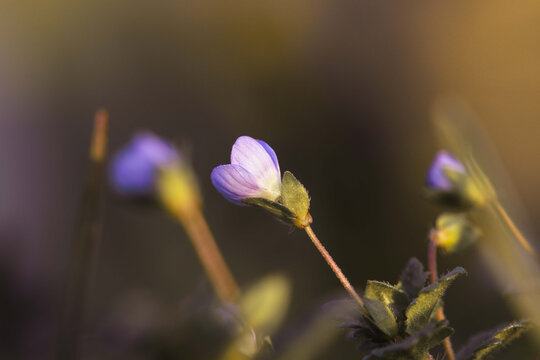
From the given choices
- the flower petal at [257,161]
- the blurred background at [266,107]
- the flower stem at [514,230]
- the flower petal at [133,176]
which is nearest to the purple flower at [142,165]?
the flower petal at [133,176]

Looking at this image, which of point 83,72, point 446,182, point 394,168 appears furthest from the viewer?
point 83,72

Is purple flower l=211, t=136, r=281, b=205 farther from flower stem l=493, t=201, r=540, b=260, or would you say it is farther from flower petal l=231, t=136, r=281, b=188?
flower stem l=493, t=201, r=540, b=260

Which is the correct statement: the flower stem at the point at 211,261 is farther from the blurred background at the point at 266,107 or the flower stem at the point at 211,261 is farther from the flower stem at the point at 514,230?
the blurred background at the point at 266,107

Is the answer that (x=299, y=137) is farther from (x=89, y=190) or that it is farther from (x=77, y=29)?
(x=89, y=190)

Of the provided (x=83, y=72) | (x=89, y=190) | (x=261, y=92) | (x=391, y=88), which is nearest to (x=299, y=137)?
(x=261, y=92)

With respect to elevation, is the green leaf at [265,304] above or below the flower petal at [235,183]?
below

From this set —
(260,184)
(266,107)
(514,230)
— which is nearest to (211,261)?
(260,184)

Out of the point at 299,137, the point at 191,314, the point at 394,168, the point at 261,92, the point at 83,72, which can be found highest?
the point at 83,72
